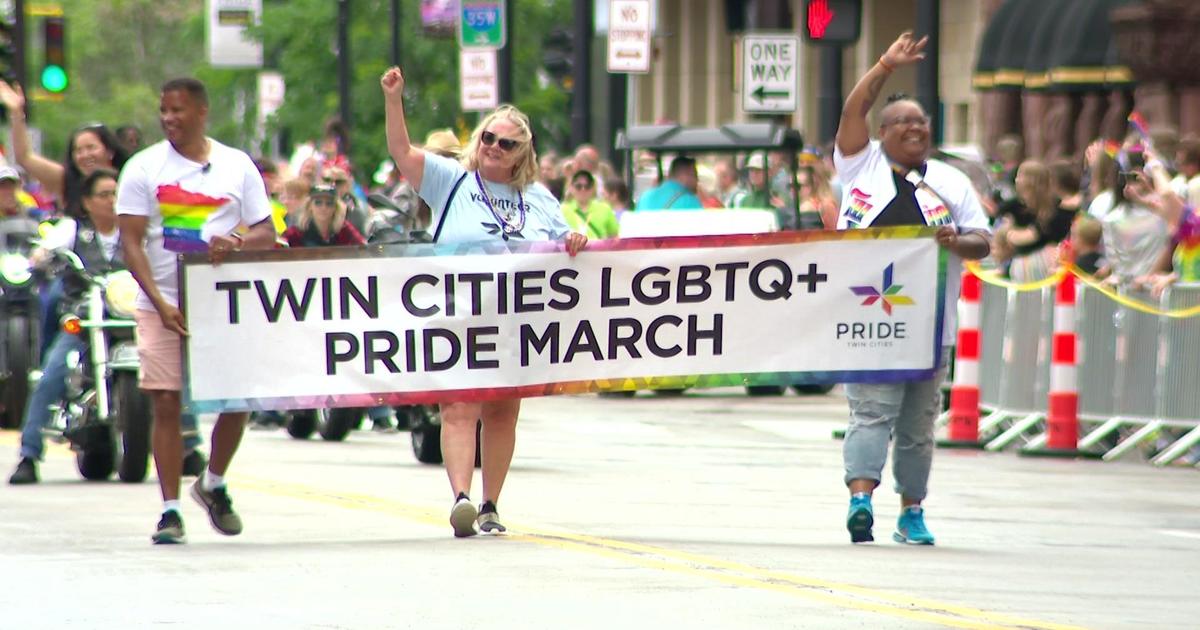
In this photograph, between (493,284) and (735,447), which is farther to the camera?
(735,447)

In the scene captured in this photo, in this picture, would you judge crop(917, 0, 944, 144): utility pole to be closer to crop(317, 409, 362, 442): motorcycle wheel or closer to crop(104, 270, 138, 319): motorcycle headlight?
crop(317, 409, 362, 442): motorcycle wheel

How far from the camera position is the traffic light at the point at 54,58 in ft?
93.9

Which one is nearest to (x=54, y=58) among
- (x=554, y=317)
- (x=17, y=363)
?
(x=17, y=363)

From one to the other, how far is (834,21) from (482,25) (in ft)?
38.0

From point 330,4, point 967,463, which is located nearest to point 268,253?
point 967,463

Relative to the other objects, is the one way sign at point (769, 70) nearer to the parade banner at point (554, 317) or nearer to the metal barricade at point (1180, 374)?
the metal barricade at point (1180, 374)

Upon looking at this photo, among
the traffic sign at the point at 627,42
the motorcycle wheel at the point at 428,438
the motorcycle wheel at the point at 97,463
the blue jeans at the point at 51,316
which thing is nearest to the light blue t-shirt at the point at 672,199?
the traffic sign at the point at 627,42

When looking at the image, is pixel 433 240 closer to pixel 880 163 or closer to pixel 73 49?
pixel 880 163

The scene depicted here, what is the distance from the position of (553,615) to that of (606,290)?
329 centimetres

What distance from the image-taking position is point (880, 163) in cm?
1134

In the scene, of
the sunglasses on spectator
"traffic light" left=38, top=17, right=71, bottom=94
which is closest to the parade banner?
the sunglasses on spectator

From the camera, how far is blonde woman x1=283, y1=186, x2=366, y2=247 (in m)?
17.9

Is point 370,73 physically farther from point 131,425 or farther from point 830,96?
point 131,425

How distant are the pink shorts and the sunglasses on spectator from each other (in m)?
1.49
